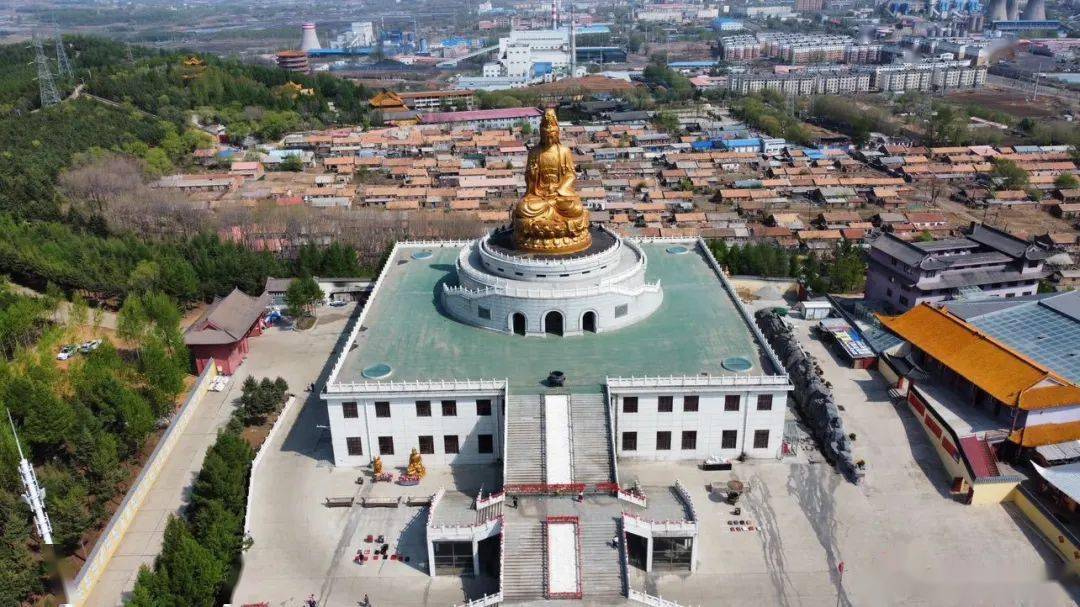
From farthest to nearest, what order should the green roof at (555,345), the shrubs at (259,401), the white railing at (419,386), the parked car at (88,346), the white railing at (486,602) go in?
the parked car at (88,346) → the shrubs at (259,401) → the green roof at (555,345) → the white railing at (419,386) → the white railing at (486,602)

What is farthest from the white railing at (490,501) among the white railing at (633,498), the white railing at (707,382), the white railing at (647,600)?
the white railing at (707,382)

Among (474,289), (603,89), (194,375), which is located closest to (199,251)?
(194,375)

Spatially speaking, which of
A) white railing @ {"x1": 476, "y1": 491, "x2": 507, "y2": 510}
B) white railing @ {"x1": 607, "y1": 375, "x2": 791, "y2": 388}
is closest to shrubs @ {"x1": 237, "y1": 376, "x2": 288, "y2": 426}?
white railing @ {"x1": 476, "y1": 491, "x2": 507, "y2": 510}

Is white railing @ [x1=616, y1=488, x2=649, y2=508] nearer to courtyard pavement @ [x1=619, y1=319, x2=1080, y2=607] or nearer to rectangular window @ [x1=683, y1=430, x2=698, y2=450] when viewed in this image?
courtyard pavement @ [x1=619, y1=319, x2=1080, y2=607]

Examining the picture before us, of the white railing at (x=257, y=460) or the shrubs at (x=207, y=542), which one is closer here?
the shrubs at (x=207, y=542)

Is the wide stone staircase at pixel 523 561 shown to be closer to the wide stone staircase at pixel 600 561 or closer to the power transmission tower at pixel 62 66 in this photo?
the wide stone staircase at pixel 600 561

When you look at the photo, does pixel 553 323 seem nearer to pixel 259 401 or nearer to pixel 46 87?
pixel 259 401

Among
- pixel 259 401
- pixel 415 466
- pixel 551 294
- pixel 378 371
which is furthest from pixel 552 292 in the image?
pixel 259 401

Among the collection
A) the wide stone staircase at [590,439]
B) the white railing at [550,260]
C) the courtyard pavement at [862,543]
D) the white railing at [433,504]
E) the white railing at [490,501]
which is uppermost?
the white railing at [550,260]

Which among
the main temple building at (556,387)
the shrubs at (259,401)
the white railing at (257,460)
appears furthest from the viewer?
the shrubs at (259,401)
